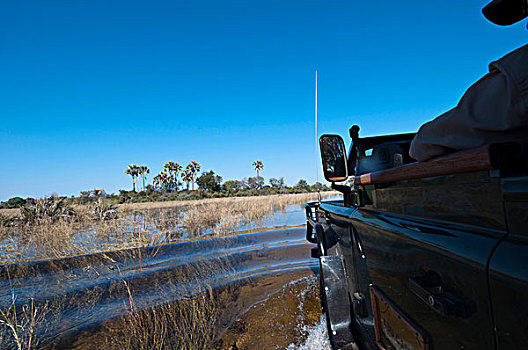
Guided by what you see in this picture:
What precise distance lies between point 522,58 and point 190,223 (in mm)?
11805

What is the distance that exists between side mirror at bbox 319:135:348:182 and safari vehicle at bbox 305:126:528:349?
53cm

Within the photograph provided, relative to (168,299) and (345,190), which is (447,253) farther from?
(168,299)

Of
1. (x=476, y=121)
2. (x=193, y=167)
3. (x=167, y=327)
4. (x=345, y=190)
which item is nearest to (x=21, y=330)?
(x=167, y=327)

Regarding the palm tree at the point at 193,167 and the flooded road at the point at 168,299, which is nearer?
the flooded road at the point at 168,299

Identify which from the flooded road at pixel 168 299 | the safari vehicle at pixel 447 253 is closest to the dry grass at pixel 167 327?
the flooded road at pixel 168 299

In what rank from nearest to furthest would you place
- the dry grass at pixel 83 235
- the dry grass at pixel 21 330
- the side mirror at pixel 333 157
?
the side mirror at pixel 333 157 < the dry grass at pixel 21 330 < the dry grass at pixel 83 235

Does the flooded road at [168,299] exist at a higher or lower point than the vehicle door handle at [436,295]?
lower

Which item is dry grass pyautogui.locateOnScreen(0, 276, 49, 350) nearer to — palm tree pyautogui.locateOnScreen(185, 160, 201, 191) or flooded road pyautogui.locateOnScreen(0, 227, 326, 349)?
flooded road pyautogui.locateOnScreen(0, 227, 326, 349)

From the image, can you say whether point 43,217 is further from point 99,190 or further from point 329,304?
point 329,304

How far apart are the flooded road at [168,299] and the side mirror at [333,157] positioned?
197 centimetres

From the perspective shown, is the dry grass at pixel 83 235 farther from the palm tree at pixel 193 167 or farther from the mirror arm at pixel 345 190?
the palm tree at pixel 193 167

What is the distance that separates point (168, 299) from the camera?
14.0 ft

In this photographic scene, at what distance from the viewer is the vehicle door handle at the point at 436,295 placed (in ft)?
2.80

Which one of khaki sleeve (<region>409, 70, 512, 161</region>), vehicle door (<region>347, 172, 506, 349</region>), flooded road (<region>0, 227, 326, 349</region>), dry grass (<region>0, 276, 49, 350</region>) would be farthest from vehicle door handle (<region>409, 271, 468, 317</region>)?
dry grass (<region>0, 276, 49, 350</region>)
